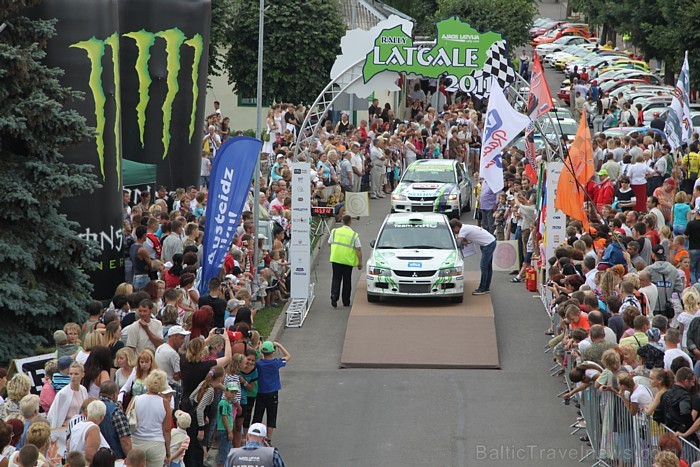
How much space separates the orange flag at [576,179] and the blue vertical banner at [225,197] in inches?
235

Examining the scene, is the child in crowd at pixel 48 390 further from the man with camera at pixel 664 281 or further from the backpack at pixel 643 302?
the man with camera at pixel 664 281

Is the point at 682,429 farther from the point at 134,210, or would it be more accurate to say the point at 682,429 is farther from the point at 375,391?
the point at 134,210

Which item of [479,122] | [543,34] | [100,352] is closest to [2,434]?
[100,352]

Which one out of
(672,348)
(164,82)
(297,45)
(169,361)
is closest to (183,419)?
(169,361)

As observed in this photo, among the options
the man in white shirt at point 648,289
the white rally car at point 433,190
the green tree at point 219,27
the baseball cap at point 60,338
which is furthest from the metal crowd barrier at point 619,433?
the green tree at point 219,27

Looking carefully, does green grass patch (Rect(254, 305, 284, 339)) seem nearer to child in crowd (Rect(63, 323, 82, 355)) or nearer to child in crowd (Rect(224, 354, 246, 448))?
child in crowd (Rect(224, 354, 246, 448))

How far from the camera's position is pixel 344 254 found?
22.8 m

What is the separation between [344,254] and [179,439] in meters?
10.1

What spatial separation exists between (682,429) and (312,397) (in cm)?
648

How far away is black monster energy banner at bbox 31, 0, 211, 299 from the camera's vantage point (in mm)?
20328

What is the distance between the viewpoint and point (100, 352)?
13086mm

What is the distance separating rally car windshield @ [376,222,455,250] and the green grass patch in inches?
89.5

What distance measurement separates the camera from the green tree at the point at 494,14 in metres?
58.8

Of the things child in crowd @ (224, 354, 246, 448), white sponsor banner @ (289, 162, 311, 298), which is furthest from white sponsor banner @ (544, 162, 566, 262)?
child in crowd @ (224, 354, 246, 448)
